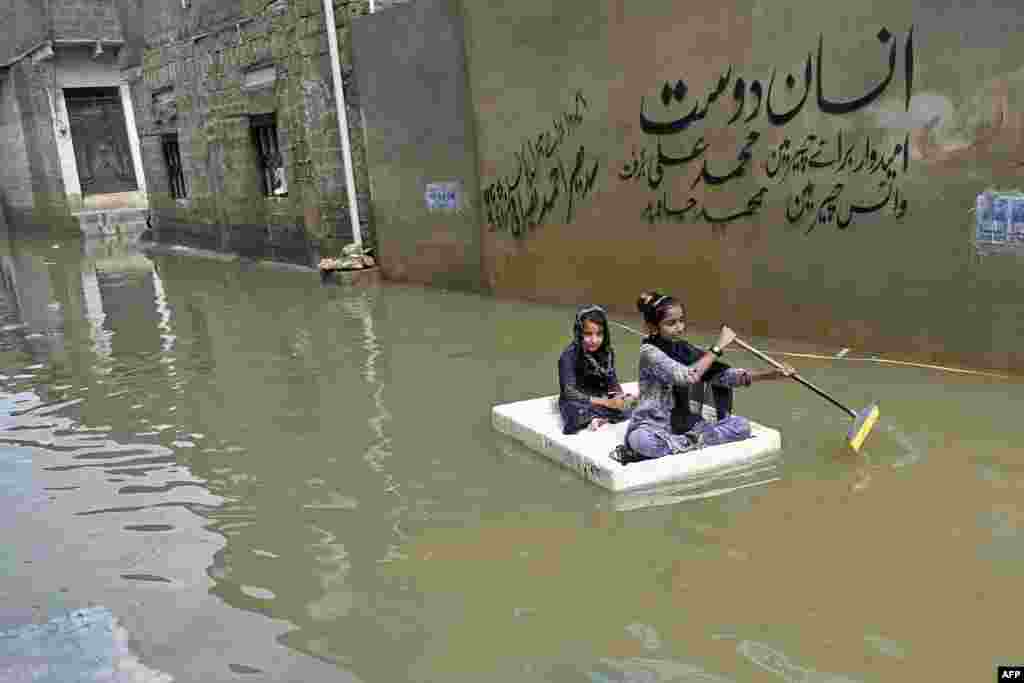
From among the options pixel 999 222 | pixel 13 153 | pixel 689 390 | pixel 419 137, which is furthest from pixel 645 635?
pixel 13 153

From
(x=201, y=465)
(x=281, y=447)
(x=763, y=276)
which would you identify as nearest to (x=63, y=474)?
(x=201, y=465)

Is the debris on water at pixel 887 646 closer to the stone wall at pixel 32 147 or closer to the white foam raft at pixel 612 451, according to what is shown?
the white foam raft at pixel 612 451

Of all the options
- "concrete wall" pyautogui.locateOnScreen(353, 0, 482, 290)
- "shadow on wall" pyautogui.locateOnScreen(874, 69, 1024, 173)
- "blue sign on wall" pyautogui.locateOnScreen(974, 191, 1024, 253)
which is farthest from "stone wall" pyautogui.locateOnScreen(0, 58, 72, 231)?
"blue sign on wall" pyautogui.locateOnScreen(974, 191, 1024, 253)

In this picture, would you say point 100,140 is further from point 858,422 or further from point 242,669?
point 242,669

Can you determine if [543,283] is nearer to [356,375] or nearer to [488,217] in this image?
[488,217]

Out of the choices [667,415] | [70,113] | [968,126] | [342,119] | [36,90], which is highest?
[36,90]

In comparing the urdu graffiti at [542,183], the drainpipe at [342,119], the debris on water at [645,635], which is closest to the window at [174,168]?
the drainpipe at [342,119]

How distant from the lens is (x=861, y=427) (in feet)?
16.5

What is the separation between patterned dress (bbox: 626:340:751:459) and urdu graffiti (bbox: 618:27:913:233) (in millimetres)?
2537

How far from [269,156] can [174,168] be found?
5.97 meters

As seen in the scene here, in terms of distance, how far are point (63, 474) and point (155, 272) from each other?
12211mm

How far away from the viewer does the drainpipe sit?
13.0 m

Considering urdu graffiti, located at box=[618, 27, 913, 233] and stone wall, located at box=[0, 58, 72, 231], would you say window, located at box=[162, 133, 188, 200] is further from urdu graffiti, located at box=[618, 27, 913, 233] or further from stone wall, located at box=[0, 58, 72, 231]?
urdu graffiti, located at box=[618, 27, 913, 233]

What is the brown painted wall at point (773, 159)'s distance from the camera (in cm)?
616
